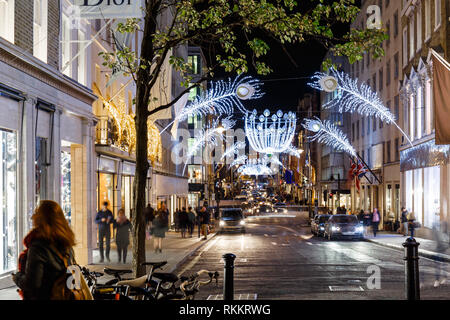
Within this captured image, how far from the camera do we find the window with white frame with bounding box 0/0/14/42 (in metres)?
14.1

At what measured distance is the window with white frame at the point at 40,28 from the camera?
16.3 metres

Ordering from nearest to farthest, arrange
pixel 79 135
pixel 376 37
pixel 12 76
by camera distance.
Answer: pixel 376 37 → pixel 12 76 → pixel 79 135

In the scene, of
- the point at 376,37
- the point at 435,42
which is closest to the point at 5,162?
the point at 376,37

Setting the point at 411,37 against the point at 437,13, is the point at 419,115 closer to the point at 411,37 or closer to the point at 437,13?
the point at 411,37

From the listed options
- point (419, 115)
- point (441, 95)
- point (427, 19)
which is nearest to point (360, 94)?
point (419, 115)

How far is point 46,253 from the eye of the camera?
5133 millimetres

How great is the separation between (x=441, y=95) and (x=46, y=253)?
60.7 feet

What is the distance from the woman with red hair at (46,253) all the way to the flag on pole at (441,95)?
17.6m

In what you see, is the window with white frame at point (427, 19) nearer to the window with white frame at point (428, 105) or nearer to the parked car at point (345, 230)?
the window with white frame at point (428, 105)

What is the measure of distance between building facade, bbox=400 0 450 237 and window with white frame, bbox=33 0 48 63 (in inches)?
786

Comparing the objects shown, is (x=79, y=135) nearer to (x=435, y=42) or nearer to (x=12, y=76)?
(x=12, y=76)

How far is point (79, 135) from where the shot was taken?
19734 mm

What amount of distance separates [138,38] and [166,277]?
28603mm

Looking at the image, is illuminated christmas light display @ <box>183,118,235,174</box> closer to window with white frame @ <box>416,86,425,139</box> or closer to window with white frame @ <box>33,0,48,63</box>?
window with white frame @ <box>416,86,425,139</box>
